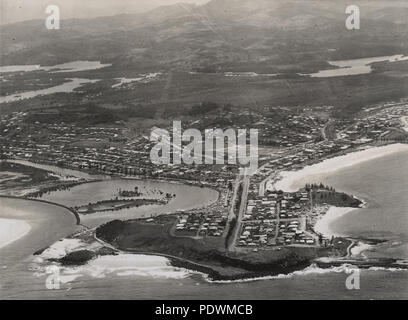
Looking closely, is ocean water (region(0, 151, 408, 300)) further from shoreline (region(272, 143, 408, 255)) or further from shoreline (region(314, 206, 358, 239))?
shoreline (region(272, 143, 408, 255))

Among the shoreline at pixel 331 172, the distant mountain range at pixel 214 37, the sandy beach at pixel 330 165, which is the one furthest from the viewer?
the distant mountain range at pixel 214 37

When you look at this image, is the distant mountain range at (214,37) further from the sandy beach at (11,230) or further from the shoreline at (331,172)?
the sandy beach at (11,230)

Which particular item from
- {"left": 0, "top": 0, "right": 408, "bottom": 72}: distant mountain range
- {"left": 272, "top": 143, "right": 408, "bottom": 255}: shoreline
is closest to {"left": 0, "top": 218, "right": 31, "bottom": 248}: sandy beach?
{"left": 272, "top": 143, "right": 408, "bottom": 255}: shoreline

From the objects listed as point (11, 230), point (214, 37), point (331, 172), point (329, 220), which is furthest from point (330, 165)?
point (214, 37)

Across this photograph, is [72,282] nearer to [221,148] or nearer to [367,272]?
[367,272]

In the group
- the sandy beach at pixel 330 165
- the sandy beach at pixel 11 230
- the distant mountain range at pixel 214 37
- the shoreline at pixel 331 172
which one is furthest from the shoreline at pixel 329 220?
the distant mountain range at pixel 214 37
